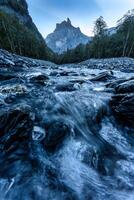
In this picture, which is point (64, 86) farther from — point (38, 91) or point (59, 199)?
point (59, 199)

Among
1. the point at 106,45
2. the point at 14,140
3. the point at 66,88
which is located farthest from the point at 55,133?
the point at 106,45

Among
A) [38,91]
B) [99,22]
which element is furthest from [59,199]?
[99,22]

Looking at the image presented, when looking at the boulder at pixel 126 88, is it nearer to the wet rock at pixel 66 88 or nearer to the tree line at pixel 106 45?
the wet rock at pixel 66 88

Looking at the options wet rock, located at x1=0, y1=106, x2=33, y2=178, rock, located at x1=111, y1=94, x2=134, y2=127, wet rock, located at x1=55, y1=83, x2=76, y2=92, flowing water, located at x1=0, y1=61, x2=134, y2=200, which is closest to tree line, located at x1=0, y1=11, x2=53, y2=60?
wet rock, located at x1=55, y1=83, x2=76, y2=92

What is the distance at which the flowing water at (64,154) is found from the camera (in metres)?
3.03

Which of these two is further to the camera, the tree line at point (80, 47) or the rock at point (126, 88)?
the tree line at point (80, 47)

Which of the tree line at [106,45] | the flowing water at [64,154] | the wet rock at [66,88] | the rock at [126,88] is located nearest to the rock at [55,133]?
the flowing water at [64,154]

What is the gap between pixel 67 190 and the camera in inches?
120

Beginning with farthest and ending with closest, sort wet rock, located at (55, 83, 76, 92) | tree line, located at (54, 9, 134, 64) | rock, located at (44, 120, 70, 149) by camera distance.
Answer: tree line, located at (54, 9, 134, 64), wet rock, located at (55, 83, 76, 92), rock, located at (44, 120, 70, 149)

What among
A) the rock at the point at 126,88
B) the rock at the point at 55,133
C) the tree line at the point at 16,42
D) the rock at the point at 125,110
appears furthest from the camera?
the tree line at the point at 16,42

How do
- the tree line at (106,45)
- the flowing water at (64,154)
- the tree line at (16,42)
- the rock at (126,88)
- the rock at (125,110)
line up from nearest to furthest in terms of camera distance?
the flowing water at (64,154) → the rock at (125,110) → the rock at (126,88) → the tree line at (16,42) → the tree line at (106,45)

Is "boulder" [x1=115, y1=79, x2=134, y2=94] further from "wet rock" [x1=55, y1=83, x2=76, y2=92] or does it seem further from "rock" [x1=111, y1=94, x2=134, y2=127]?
"wet rock" [x1=55, y1=83, x2=76, y2=92]

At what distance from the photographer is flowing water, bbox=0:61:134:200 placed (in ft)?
9.93

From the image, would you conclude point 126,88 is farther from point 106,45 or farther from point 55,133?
point 106,45
